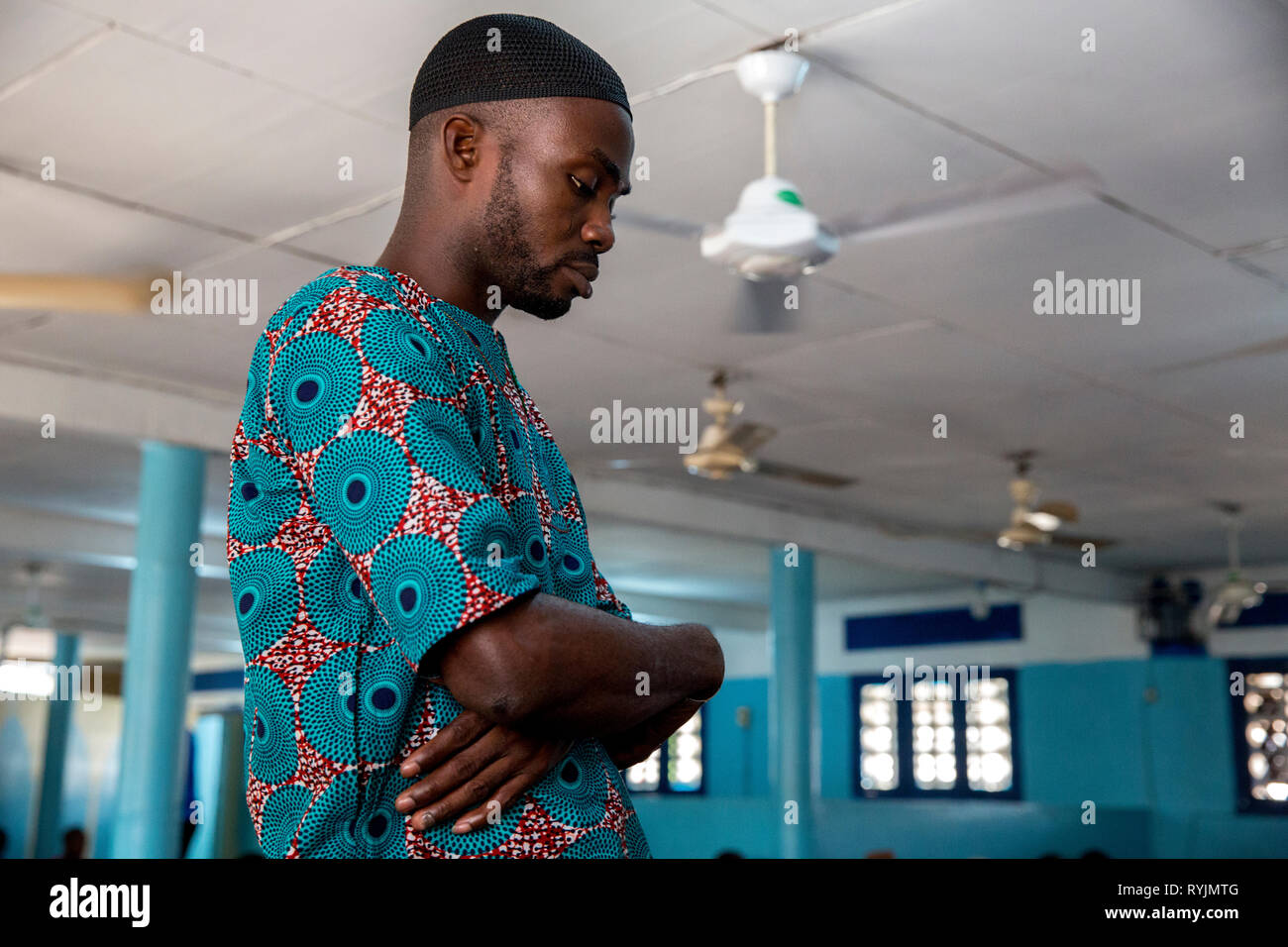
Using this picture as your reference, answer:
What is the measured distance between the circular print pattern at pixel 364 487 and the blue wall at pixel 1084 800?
10.00 m

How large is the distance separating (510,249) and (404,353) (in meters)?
0.20

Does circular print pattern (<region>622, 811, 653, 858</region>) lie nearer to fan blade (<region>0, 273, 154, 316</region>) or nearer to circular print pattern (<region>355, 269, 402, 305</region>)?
circular print pattern (<region>355, 269, 402, 305</region>)

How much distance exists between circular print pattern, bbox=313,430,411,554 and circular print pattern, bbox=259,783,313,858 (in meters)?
0.18

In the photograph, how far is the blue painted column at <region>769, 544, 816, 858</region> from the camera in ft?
30.3

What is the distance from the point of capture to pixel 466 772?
2.86ft

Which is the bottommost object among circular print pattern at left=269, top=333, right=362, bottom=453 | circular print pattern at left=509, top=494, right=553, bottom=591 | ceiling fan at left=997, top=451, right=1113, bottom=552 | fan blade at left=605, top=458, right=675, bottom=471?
circular print pattern at left=509, top=494, right=553, bottom=591

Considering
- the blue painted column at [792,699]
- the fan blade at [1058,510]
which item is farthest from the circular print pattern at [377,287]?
the blue painted column at [792,699]

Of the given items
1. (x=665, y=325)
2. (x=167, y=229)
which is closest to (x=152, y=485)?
(x=167, y=229)

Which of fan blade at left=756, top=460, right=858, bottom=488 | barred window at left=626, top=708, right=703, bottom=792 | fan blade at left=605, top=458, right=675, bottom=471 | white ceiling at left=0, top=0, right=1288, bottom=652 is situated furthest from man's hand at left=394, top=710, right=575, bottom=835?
barred window at left=626, top=708, right=703, bottom=792

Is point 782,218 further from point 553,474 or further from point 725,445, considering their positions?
point 553,474

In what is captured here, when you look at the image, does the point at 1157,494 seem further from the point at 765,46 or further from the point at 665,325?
the point at 765,46

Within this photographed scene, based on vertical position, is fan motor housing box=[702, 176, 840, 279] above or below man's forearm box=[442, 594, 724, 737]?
above

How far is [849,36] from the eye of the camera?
3.40 meters

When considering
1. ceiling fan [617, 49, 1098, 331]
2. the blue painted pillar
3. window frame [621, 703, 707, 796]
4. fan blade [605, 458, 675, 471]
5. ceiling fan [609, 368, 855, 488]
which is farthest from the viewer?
window frame [621, 703, 707, 796]
